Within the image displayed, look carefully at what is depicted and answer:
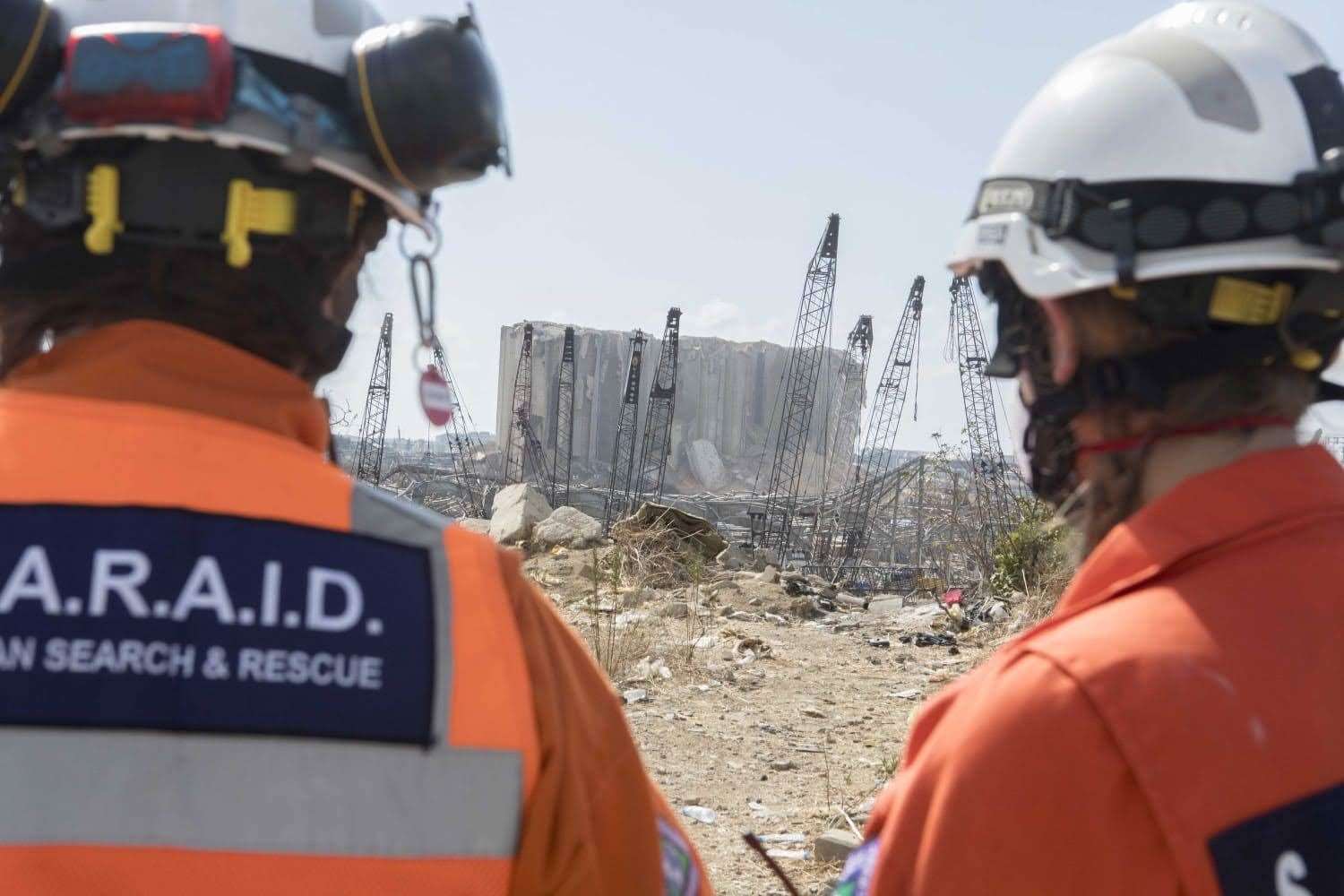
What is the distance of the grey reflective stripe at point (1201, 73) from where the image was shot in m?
1.71

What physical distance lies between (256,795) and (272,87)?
0.89m

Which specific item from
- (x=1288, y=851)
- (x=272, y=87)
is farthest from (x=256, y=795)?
(x=1288, y=851)

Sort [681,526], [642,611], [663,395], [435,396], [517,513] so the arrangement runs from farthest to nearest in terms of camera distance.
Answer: [663,395], [517,513], [681,526], [642,611], [435,396]

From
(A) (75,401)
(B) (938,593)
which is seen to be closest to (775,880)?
(A) (75,401)

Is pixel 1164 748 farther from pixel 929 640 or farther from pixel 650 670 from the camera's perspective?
pixel 929 640

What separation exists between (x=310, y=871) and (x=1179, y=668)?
0.93m

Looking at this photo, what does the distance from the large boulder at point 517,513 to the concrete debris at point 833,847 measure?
1135cm

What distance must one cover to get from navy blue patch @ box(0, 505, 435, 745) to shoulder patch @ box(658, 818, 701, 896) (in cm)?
39

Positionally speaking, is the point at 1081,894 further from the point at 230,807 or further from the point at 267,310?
the point at 267,310

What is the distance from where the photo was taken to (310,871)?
1268 millimetres

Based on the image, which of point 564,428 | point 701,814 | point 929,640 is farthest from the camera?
point 564,428

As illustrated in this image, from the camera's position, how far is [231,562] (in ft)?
4.23

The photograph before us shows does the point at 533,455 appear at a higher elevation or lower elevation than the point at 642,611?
lower

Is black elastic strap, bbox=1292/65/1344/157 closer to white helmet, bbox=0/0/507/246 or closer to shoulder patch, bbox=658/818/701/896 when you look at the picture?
white helmet, bbox=0/0/507/246
